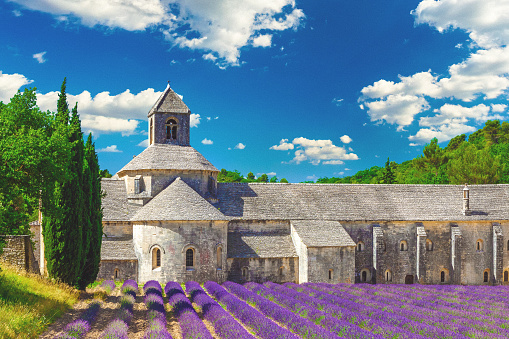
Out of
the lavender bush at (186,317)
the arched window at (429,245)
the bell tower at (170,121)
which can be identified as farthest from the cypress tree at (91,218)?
the arched window at (429,245)

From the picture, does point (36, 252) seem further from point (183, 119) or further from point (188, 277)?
point (183, 119)

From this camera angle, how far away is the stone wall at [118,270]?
105ft

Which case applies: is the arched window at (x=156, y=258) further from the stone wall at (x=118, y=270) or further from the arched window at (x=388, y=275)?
the arched window at (x=388, y=275)

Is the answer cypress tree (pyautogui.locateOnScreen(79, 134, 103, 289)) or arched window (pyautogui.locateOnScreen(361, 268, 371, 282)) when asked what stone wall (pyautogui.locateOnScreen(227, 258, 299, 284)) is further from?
cypress tree (pyautogui.locateOnScreen(79, 134, 103, 289))

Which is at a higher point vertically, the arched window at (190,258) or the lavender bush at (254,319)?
the arched window at (190,258)

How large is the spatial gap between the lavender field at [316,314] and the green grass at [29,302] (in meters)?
1.36

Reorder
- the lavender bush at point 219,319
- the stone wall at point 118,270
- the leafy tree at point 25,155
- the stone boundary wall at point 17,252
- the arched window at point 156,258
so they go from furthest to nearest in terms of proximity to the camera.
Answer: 1. the stone wall at point 118,270
2. the arched window at point 156,258
3. the stone boundary wall at point 17,252
4. the leafy tree at point 25,155
5. the lavender bush at point 219,319

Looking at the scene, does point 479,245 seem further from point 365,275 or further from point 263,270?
point 263,270

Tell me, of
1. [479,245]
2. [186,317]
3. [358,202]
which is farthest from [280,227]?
[186,317]

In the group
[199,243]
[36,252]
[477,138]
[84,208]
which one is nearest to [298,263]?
[199,243]

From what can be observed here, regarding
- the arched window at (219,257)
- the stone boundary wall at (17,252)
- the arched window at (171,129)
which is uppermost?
the arched window at (171,129)

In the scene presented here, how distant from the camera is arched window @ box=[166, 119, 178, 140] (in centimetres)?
3897

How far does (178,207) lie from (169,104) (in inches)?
439

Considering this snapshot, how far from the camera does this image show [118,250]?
32875mm
